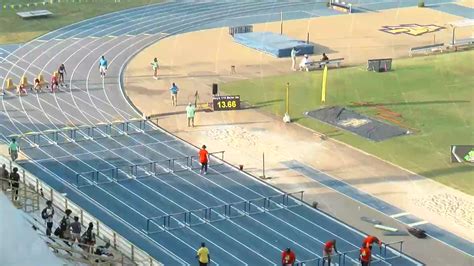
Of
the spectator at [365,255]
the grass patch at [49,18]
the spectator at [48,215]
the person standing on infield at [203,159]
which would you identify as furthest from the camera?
the grass patch at [49,18]

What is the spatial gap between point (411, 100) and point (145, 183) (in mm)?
14765

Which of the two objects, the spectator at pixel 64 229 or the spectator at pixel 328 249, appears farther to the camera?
the spectator at pixel 328 249

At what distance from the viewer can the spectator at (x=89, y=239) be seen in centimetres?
2609

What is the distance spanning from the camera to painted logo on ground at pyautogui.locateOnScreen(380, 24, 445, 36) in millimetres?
58719

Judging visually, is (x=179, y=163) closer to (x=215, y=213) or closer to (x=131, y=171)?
(x=131, y=171)

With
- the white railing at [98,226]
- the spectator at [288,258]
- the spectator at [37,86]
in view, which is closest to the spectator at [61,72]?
the spectator at [37,86]

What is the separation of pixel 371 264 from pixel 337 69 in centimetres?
2280

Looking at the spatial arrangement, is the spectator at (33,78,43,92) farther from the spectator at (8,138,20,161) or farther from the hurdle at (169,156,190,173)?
the hurdle at (169,156,190,173)

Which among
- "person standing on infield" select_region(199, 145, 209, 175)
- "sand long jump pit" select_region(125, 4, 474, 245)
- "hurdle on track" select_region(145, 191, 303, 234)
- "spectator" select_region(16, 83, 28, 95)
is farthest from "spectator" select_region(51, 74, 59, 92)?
"hurdle on track" select_region(145, 191, 303, 234)

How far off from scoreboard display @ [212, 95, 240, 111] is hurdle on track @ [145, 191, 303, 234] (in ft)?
33.2

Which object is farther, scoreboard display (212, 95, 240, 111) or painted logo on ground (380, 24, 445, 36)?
painted logo on ground (380, 24, 445, 36)

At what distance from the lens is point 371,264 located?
28625 millimetres

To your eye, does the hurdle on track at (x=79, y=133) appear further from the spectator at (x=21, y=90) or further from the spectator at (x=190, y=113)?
the spectator at (x=21, y=90)

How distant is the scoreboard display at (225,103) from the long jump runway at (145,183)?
301 centimetres
